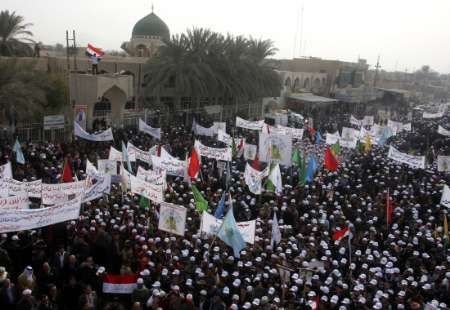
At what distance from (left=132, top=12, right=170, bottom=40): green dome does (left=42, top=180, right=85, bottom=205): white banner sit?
106ft

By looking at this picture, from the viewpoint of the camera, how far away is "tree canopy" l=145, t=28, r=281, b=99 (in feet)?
90.8

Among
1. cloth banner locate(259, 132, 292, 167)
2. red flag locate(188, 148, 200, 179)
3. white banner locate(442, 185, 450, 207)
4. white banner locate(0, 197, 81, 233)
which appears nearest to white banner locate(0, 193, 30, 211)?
white banner locate(0, 197, 81, 233)

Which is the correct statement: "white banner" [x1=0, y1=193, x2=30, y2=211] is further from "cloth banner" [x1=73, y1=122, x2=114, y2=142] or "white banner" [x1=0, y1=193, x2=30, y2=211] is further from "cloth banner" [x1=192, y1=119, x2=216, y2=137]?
"cloth banner" [x1=192, y1=119, x2=216, y2=137]

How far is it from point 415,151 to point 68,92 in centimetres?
1678

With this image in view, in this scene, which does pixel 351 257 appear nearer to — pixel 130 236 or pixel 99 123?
pixel 130 236

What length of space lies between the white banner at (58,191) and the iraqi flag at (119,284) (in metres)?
2.14

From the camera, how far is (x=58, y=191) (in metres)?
9.38

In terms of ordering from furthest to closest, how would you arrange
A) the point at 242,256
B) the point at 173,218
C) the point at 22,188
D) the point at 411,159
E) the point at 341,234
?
the point at 411,159
the point at 341,234
the point at 22,188
the point at 173,218
the point at 242,256

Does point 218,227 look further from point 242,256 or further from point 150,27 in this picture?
point 150,27

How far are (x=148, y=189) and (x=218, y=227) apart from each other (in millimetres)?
1816

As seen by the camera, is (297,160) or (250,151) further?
(250,151)

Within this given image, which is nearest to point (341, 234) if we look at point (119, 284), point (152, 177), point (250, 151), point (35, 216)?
point (152, 177)

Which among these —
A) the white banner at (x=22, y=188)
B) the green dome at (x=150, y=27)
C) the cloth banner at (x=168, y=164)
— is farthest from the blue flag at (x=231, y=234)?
the green dome at (x=150, y=27)

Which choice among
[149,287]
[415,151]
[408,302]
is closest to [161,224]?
[149,287]
